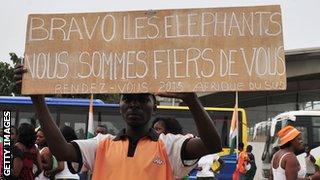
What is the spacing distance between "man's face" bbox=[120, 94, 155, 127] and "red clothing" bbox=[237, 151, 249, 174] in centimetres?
1197

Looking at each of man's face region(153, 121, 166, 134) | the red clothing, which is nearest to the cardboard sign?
man's face region(153, 121, 166, 134)

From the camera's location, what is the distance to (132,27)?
3.12 metres

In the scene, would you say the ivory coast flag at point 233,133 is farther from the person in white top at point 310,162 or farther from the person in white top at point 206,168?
the person in white top at point 206,168

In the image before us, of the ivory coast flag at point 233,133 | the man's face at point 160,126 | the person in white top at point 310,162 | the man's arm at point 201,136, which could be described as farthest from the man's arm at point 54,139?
the person in white top at point 310,162

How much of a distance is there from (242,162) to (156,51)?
12.1 meters

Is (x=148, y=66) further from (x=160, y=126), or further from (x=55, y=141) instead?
(x=160, y=126)

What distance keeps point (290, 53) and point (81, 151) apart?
23.5 m

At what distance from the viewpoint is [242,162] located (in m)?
14.8

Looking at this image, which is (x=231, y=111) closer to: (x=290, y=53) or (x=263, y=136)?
(x=263, y=136)

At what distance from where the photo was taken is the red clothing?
1466 centimetres

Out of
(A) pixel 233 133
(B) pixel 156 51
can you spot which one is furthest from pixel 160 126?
(A) pixel 233 133

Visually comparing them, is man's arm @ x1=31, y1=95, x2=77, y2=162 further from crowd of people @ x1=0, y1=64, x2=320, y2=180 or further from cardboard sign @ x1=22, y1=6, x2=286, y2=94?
cardboard sign @ x1=22, y1=6, x2=286, y2=94

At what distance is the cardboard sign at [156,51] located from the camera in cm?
299

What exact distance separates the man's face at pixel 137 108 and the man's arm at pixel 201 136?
0.73 feet
